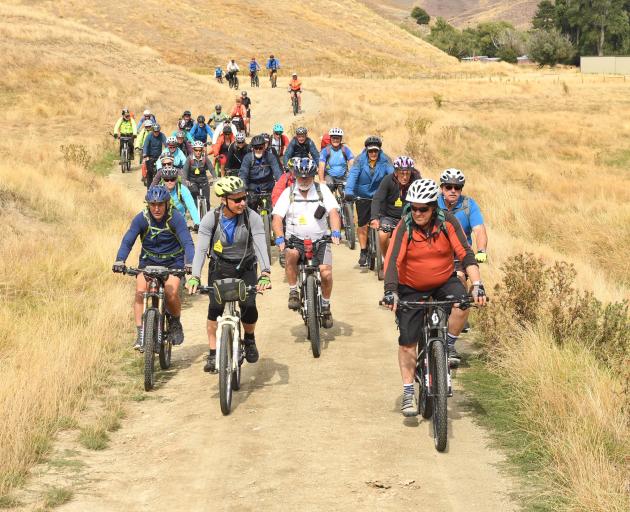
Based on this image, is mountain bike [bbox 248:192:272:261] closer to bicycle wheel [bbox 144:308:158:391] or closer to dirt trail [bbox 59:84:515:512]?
dirt trail [bbox 59:84:515:512]

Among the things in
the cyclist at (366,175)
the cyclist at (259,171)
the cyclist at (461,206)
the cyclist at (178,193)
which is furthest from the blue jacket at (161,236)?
the cyclist at (259,171)

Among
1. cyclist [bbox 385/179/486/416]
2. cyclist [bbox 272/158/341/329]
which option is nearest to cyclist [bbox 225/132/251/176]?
cyclist [bbox 272/158/341/329]

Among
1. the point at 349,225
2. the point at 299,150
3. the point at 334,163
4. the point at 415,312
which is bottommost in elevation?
the point at 415,312

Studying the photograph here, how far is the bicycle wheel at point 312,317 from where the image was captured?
9.40m

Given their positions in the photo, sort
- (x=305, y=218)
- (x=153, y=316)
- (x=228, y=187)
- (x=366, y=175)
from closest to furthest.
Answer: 1. (x=228, y=187)
2. (x=153, y=316)
3. (x=305, y=218)
4. (x=366, y=175)

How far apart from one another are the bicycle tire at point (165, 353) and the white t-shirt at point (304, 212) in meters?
2.06

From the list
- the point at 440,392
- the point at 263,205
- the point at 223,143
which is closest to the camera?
the point at 440,392

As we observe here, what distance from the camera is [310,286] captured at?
31.6ft

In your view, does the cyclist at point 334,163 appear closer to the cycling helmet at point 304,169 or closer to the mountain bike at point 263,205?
the mountain bike at point 263,205

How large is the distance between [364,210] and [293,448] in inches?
294

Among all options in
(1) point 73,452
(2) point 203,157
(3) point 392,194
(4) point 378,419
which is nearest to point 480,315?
(3) point 392,194

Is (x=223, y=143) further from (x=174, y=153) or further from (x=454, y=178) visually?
(x=454, y=178)

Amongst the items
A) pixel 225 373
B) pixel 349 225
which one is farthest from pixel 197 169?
pixel 225 373

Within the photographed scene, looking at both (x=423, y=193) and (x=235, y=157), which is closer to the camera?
(x=423, y=193)
